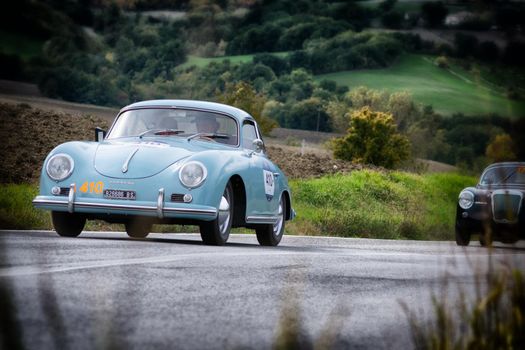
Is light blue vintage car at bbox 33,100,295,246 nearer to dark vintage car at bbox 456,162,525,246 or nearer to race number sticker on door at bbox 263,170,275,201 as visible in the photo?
race number sticker on door at bbox 263,170,275,201

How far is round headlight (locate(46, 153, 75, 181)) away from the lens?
12.4m

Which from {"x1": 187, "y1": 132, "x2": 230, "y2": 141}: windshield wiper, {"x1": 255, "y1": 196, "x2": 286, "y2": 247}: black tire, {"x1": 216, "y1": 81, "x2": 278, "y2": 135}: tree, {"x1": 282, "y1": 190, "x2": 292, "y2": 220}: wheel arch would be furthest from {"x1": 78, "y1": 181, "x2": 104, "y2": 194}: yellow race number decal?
{"x1": 216, "y1": 81, "x2": 278, "y2": 135}: tree

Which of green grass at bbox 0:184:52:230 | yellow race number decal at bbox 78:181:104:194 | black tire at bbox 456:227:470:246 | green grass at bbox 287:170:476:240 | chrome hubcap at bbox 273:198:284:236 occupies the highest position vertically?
yellow race number decal at bbox 78:181:104:194

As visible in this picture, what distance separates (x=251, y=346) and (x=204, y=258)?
16.0 feet

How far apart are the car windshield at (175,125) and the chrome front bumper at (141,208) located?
1.80m

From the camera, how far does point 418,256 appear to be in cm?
Answer: 1349


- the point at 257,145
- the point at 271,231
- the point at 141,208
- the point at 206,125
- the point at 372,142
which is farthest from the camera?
the point at 372,142

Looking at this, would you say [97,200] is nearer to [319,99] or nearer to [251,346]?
[251,346]

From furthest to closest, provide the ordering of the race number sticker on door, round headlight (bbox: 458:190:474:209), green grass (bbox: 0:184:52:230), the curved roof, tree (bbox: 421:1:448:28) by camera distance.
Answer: tree (bbox: 421:1:448:28), round headlight (bbox: 458:190:474:209), green grass (bbox: 0:184:52:230), the curved roof, the race number sticker on door

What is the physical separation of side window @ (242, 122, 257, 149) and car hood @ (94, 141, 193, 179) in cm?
179

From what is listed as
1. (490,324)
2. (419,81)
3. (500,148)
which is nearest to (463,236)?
(490,324)

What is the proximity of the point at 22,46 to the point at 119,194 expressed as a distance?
8439cm

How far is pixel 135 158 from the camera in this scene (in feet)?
40.8

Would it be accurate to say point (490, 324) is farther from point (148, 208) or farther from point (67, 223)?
point (67, 223)
